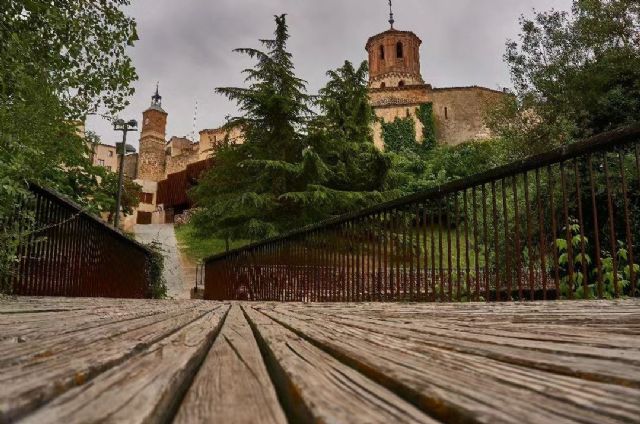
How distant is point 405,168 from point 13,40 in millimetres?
28153

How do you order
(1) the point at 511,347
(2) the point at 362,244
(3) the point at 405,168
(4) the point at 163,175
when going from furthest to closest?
(4) the point at 163,175, (3) the point at 405,168, (2) the point at 362,244, (1) the point at 511,347

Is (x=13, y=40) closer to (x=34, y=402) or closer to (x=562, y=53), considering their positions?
(x=34, y=402)

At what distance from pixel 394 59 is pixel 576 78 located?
95.1 feet

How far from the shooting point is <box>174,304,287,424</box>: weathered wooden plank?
1.72 ft

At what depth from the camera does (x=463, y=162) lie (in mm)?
32188

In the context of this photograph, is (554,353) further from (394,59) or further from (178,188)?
(394,59)

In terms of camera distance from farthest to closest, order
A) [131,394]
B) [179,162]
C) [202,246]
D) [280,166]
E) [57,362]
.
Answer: [179,162], [202,246], [280,166], [57,362], [131,394]

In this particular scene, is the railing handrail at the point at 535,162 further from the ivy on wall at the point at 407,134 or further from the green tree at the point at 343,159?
the ivy on wall at the point at 407,134

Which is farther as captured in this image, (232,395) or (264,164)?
(264,164)

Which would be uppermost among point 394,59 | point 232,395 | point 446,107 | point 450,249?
point 394,59

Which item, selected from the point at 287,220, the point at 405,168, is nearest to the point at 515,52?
the point at 405,168

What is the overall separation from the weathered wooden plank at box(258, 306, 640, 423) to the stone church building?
31432 mm

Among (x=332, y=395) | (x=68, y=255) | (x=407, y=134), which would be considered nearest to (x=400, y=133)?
(x=407, y=134)

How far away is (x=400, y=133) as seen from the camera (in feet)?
121
